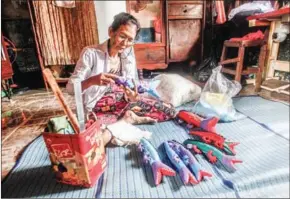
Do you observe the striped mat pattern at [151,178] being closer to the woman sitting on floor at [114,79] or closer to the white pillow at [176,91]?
the woman sitting on floor at [114,79]

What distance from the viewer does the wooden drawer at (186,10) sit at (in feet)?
5.83

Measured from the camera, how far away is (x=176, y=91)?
121cm

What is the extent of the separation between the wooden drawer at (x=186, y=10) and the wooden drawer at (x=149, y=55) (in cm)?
32

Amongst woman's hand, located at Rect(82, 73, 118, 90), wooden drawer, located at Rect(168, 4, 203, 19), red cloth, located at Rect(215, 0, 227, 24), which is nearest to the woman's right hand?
woman's hand, located at Rect(82, 73, 118, 90)

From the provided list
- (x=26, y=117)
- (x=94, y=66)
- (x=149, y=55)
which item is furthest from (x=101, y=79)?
(x=149, y=55)

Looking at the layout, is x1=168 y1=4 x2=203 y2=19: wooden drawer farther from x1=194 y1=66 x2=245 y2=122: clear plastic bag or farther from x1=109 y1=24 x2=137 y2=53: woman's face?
x1=109 y1=24 x2=137 y2=53: woman's face

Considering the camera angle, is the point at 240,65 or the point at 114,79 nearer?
the point at 114,79

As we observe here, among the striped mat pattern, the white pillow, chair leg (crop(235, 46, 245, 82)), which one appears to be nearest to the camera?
the striped mat pattern

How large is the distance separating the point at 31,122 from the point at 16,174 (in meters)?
0.59

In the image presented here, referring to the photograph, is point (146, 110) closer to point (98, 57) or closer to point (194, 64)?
point (98, 57)

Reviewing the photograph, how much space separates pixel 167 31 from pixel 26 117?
1.32m

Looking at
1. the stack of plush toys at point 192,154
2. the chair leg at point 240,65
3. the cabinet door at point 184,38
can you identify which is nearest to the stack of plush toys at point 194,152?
the stack of plush toys at point 192,154

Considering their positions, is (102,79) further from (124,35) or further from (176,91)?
(176,91)

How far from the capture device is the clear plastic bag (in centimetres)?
99
